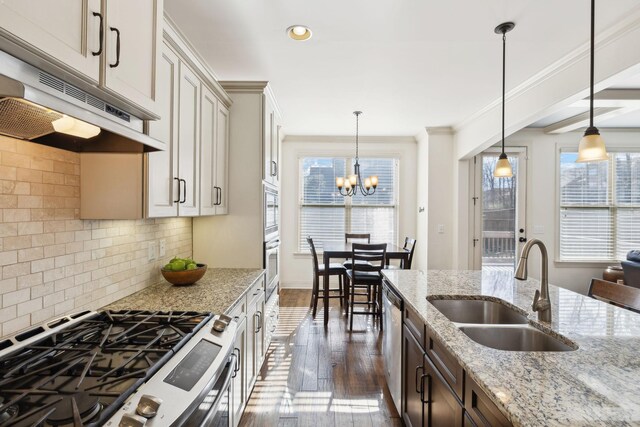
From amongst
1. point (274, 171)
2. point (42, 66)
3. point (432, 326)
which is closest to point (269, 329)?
point (274, 171)

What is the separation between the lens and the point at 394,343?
85.4 inches

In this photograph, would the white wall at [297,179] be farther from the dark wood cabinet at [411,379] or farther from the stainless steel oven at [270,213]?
the dark wood cabinet at [411,379]

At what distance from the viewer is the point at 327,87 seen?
3408 millimetres

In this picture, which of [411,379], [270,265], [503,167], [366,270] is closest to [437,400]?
[411,379]

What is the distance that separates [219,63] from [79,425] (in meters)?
2.76

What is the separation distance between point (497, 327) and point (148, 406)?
1.45 m

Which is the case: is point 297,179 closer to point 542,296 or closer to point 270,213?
point 270,213

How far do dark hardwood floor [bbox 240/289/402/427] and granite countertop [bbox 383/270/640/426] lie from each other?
1.06 metres

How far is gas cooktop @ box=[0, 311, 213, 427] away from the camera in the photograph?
788 millimetres

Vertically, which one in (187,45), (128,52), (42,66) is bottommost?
(42,66)

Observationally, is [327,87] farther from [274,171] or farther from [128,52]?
[128,52]

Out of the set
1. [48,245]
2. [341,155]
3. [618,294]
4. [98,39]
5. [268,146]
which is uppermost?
[341,155]

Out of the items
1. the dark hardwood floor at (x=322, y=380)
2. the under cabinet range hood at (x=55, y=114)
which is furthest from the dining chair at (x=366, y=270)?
the under cabinet range hood at (x=55, y=114)

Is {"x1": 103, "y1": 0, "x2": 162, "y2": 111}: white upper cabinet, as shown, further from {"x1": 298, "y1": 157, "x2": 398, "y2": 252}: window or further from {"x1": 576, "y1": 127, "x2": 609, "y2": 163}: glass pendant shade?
{"x1": 298, "y1": 157, "x2": 398, "y2": 252}: window
